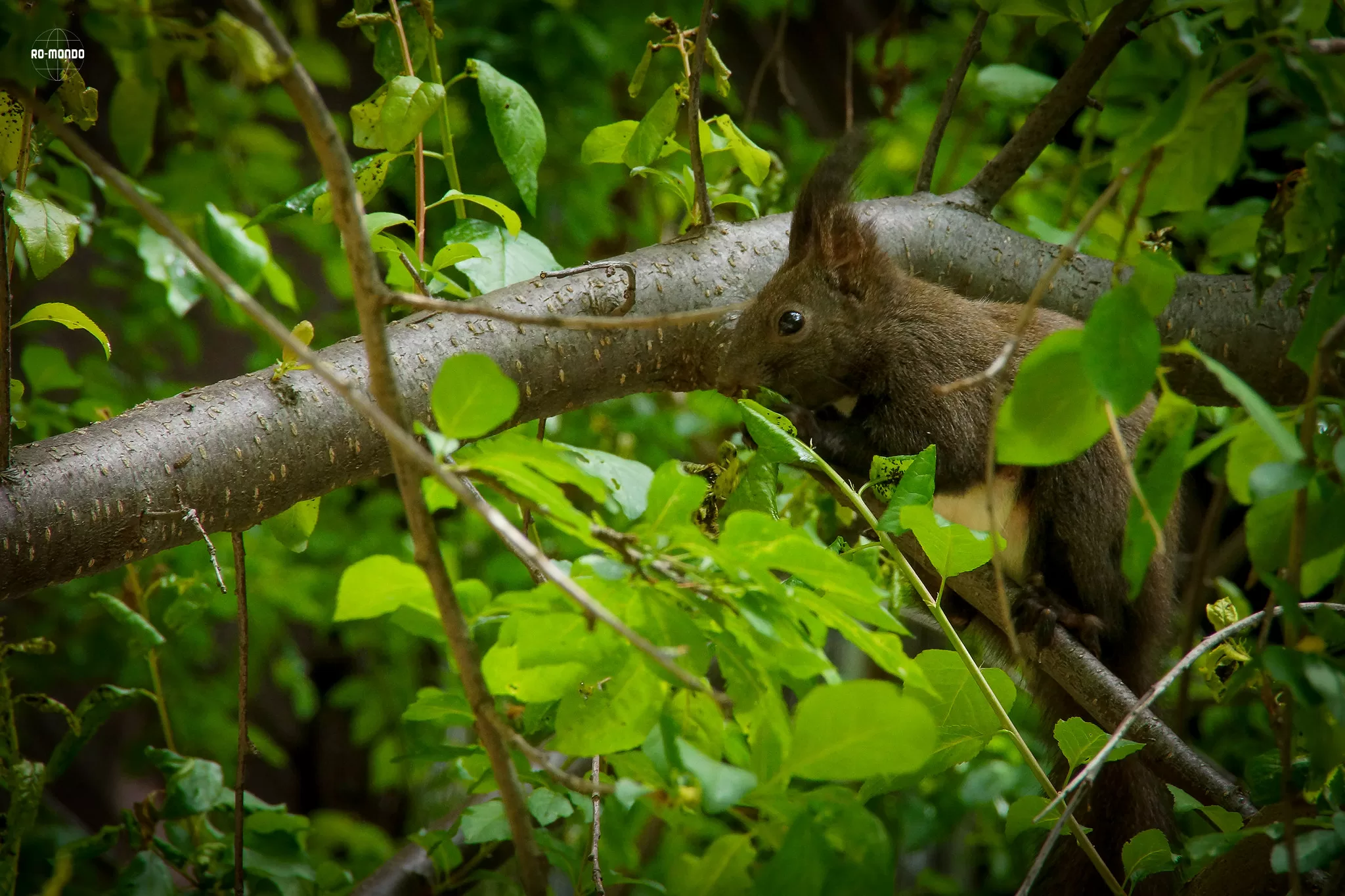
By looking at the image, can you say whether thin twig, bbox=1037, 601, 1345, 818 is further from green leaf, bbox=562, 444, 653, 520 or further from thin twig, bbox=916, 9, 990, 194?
thin twig, bbox=916, 9, 990, 194

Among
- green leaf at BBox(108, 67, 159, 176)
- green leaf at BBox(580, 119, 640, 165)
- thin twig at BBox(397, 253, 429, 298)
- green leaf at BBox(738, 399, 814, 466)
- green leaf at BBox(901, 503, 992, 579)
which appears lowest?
green leaf at BBox(901, 503, 992, 579)

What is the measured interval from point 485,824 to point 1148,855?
2.41 feet

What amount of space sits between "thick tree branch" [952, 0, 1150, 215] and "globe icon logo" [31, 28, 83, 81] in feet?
4.61

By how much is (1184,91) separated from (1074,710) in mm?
1266

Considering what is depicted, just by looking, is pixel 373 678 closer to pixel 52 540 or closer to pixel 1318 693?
pixel 52 540

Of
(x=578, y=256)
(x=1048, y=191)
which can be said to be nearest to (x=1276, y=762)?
(x=1048, y=191)

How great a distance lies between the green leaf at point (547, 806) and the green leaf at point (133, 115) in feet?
2.48

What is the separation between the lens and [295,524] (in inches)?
52.8

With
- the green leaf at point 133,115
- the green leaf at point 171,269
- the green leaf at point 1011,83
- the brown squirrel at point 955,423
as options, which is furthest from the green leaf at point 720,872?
the green leaf at point 1011,83

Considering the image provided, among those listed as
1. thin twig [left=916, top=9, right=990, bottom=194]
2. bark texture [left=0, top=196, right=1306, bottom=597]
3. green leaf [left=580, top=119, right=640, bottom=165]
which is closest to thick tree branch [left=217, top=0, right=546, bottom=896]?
bark texture [left=0, top=196, right=1306, bottom=597]

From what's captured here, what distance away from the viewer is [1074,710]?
5.70ft

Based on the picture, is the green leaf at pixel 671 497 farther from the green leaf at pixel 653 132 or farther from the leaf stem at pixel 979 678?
the green leaf at pixel 653 132

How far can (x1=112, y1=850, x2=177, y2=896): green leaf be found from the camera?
135cm

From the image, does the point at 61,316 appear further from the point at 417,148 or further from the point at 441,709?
the point at 441,709
